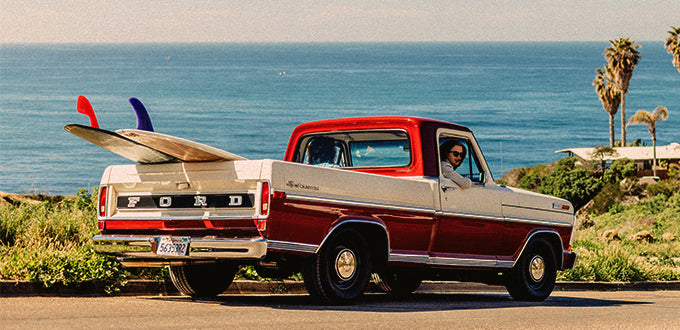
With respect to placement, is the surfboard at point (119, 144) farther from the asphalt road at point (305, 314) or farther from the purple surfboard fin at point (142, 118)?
the asphalt road at point (305, 314)

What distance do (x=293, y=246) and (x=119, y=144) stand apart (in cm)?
187

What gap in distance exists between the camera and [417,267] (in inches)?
383

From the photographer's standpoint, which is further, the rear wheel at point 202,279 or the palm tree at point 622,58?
the palm tree at point 622,58

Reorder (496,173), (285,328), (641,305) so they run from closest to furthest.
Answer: (285,328) → (641,305) → (496,173)

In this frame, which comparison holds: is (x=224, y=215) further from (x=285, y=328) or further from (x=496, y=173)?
(x=496, y=173)

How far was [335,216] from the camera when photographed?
27.9 ft

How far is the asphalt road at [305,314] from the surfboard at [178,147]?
1.46m

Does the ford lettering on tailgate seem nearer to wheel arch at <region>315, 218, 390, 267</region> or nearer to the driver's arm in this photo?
wheel arch at <region>315, 218, 390, 267</region>

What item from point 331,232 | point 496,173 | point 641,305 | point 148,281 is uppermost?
point 331,232

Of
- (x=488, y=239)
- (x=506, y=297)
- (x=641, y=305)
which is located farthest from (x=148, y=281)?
(x=641, y=305)

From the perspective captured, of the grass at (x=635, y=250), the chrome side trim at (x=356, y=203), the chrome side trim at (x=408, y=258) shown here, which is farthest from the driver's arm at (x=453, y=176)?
the grass at (x=635, y=250)

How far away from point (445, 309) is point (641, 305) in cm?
347

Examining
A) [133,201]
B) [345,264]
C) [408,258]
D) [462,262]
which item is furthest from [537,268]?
[133,201]

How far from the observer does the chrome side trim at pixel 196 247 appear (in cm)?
782
